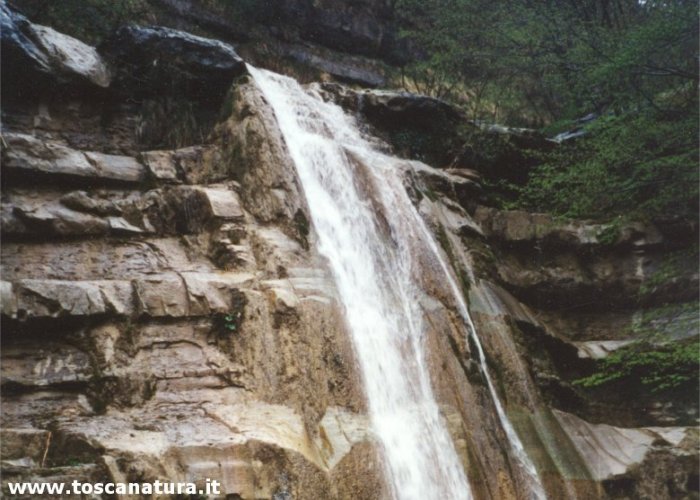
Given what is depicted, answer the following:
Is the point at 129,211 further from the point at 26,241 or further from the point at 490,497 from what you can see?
the point at 490,497

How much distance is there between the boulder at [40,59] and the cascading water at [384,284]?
3.26m

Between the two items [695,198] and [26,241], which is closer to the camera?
[26,241]

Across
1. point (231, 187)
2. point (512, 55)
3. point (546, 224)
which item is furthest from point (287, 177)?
point (512, 55)

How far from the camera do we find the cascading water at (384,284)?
23.5 ft

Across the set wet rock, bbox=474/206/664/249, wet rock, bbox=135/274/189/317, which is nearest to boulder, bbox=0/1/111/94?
wet rock, bbox=135/274/189/317

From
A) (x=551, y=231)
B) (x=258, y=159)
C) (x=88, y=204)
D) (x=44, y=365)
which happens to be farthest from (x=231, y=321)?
(x=551, y=231)

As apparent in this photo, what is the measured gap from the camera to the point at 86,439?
5.46 meters

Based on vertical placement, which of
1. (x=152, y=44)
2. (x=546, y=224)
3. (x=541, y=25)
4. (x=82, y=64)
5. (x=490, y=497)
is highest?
(x=541, y=25)

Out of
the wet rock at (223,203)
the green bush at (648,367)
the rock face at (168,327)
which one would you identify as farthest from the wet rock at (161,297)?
the green bush at (648,367)

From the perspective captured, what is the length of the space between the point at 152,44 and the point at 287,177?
362 cm

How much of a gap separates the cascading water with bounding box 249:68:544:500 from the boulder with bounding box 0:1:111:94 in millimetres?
3265

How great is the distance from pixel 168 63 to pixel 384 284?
5.33 meters

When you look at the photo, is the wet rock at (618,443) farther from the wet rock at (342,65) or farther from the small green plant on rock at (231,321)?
the wet rock at (342,65)

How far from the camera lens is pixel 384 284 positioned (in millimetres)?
8789
